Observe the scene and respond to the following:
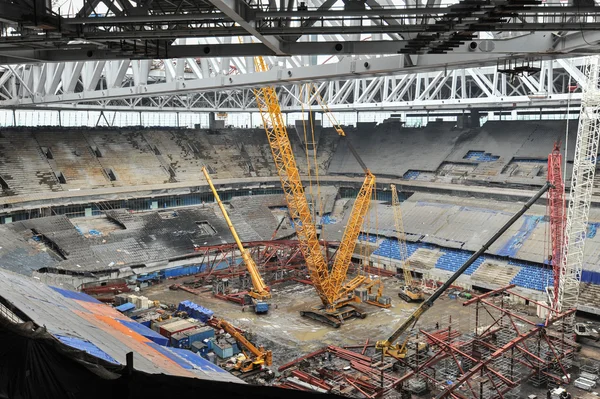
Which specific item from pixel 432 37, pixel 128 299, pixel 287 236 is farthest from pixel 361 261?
pixel 432 37

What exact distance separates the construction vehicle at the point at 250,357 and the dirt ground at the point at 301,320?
606mm

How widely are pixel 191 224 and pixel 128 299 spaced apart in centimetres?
1446

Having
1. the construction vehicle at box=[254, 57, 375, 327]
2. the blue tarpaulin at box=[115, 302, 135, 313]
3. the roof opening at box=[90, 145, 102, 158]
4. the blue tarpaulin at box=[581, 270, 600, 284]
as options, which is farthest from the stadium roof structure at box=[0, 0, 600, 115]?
the roof opening at box=[90, 145, 102, 158]

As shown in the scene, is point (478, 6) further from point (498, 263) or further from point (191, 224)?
point (191, 224)

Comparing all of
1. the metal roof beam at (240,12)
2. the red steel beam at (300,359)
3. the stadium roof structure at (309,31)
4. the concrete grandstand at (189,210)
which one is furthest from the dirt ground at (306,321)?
the metal roof beam at (240,12)

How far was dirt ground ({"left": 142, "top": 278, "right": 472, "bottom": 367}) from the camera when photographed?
25.1 metres

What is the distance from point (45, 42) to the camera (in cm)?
1202

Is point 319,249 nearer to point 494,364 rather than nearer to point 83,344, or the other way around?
point 494,364

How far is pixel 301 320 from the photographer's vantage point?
28328 mm

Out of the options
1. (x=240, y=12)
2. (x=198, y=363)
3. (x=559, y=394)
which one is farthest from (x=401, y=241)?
(x=240, y=12)

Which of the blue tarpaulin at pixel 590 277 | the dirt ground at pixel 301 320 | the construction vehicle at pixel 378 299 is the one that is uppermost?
the blue tarpaulin at pixel 590 277

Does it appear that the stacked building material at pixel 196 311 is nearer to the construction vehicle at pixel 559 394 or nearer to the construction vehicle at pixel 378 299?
the construction vehicle at pixel 378 299

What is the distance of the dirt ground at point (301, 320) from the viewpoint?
25125 millimetres

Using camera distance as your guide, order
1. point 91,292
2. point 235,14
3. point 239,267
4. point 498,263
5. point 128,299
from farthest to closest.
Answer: point 239,267 → point 498,263 → point 91,292 → point 128,299 → point 235,14
